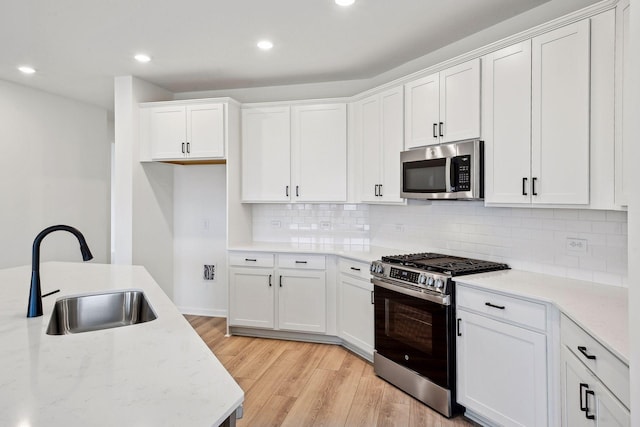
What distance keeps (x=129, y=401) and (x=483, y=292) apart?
1960 mm

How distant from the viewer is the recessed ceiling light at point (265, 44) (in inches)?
130

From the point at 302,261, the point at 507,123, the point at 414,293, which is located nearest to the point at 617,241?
the point at 507,123

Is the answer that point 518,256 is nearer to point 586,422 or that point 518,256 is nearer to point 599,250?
point 599,250

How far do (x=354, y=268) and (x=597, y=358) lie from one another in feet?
6.90

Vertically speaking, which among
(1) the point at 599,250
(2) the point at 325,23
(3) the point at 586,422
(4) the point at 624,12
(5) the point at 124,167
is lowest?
(3) the point at 586,422

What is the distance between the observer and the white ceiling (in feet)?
8.91

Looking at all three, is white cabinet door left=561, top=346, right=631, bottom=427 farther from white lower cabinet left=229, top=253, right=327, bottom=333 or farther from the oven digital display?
white lower cabinet left=229, top=253, right=327, bottom=333

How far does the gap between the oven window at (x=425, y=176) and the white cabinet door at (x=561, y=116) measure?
0.64 meters

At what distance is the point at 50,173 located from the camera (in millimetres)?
4867

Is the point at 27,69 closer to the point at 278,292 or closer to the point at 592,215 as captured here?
the point at 278,292

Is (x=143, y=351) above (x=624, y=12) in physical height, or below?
below

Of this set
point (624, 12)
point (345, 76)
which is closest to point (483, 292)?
point (624, 12)

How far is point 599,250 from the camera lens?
2.40 m

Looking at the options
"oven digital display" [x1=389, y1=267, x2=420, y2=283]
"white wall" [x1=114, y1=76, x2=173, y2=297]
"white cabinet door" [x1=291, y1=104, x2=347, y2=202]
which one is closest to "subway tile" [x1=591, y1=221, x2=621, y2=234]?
"oven digital display" [x1=389, y1=267, x2=420, y2=283]
